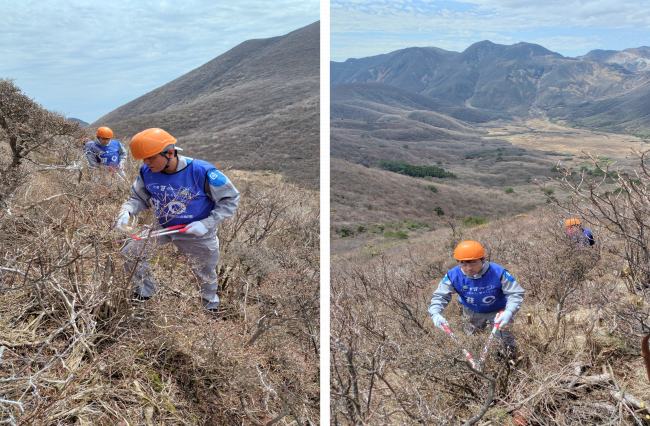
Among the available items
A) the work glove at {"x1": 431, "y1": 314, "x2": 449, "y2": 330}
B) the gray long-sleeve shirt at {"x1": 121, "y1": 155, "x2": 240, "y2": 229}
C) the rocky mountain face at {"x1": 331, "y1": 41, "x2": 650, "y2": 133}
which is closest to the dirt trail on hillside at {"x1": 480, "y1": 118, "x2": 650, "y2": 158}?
the rocky mountain face at {"x1": 331, "y1": 41, "x2": 650, "y2": 133}

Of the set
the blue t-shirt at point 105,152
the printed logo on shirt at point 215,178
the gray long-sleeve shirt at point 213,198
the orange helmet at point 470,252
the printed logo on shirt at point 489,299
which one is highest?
the printed logo on shirt at point 215,178

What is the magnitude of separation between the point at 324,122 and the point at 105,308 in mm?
1453

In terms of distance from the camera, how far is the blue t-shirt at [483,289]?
3021 millimetres

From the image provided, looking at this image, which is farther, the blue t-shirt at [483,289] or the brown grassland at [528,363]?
the blue t-shirt at [483,289]

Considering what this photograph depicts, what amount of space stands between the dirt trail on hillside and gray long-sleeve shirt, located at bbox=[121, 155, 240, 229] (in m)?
7.18

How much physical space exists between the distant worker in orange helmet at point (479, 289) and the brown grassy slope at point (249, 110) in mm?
11857

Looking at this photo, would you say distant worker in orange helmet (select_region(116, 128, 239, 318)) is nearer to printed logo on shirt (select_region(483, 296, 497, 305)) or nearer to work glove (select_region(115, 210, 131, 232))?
work glove (select_region(115, 210, 131, 232))

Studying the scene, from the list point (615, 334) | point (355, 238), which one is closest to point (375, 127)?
point (355, 238)

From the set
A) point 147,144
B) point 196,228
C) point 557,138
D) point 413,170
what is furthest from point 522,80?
point 147,144

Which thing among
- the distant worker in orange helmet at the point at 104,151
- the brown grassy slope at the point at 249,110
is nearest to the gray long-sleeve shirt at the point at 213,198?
the distant worker in orange helmet at the point at 104,151

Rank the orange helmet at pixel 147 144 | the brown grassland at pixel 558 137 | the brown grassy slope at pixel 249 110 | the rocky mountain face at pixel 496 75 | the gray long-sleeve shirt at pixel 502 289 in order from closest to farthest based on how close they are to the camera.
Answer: the orange helmet at pixel 147 144
the gray long-sleeve shirt at pixel 502 289
the brown grassland at pixel 558 137
the brown grassy slope at pixel 249 110
the rocky mountain face at pixel 496 75

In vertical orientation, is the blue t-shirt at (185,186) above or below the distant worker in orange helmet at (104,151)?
above

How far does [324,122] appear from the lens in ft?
5.65

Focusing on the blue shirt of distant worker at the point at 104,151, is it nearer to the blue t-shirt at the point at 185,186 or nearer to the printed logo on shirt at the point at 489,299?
the blue t-shirt at the point at 185,186
